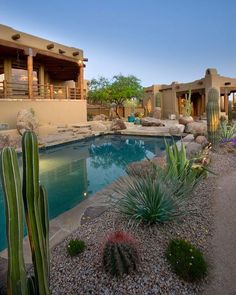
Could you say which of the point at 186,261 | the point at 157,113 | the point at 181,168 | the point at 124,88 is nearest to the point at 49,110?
the point at 124,88

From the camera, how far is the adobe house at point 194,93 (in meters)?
20.1

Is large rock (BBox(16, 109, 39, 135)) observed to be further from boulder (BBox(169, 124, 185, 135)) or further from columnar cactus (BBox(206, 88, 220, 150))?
columnar cactus (BBox(206, 88, 220, 150))

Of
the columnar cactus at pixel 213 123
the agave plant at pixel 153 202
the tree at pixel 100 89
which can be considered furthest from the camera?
the tree at pixel 100 89

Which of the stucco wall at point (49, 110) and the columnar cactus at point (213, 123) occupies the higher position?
the stucco wall at point (49, 110)

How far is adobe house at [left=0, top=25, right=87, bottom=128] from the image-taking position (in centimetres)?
1362

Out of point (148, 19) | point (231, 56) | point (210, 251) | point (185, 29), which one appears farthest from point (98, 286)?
point (231, 56)

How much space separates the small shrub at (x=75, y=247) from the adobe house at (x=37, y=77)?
1170 cm

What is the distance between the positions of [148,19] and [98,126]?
29.9 ft

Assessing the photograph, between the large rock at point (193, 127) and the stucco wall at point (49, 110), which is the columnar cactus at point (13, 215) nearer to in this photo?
the stucco wall at point (49, 110)

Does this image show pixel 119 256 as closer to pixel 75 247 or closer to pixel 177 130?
pixel 75 247

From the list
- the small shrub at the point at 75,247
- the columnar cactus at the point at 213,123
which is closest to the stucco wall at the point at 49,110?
the columnar cactus at the point at 213,123

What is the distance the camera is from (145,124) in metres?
19.0

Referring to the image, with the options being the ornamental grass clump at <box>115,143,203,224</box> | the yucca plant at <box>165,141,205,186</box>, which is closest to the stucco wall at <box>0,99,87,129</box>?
the yucca plant at <box>165,141,205,186</box>

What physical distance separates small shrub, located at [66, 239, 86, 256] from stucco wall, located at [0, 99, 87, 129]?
11702 mm
